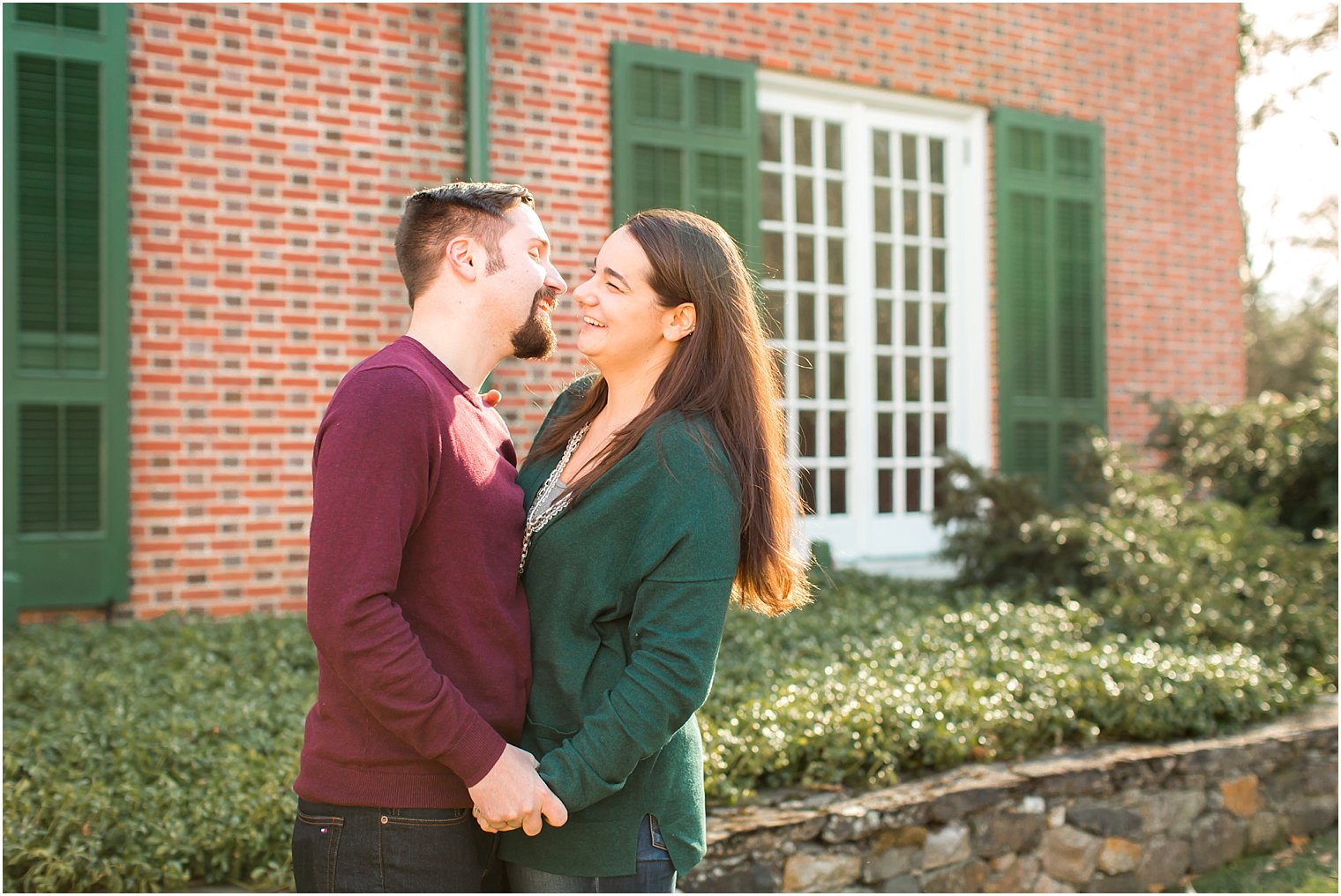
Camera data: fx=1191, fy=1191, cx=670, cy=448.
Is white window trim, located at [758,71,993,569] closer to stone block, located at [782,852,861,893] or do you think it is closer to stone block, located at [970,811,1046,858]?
stone block, located at [970,811,1046,858]

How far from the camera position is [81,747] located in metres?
3.55

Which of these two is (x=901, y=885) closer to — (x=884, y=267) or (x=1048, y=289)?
(x=884, y=267)

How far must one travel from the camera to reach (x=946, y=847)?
383 cm

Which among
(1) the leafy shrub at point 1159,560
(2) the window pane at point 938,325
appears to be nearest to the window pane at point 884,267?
(2) the window pane at point 938,325

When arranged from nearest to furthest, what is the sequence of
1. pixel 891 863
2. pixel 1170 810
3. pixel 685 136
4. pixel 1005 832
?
1. pixel 891 863
2. pixel 1005 832
3. pixel 1170 810
4. pixel 685 136

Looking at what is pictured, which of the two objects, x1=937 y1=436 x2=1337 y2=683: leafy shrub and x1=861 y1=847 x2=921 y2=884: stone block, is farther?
x1=937 y1=436 x2=1337 y2=683: leafy shrub

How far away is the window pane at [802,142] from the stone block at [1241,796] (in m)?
4.64

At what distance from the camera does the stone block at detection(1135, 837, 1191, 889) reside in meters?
4.32

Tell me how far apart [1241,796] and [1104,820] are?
0.77 metres

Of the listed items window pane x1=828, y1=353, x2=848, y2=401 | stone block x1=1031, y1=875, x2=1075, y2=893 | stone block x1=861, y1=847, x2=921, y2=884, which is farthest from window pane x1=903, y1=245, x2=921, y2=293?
stone block x1=861, y1=847, x2=921, y2=884

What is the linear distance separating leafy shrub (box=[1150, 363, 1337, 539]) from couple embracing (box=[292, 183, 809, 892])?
5.52m

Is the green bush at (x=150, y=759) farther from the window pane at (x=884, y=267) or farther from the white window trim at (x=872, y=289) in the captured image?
the window pane at (x=884, y=267)

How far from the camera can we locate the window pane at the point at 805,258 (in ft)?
25.3

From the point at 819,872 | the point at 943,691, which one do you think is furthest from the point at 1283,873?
the point at 819,872
